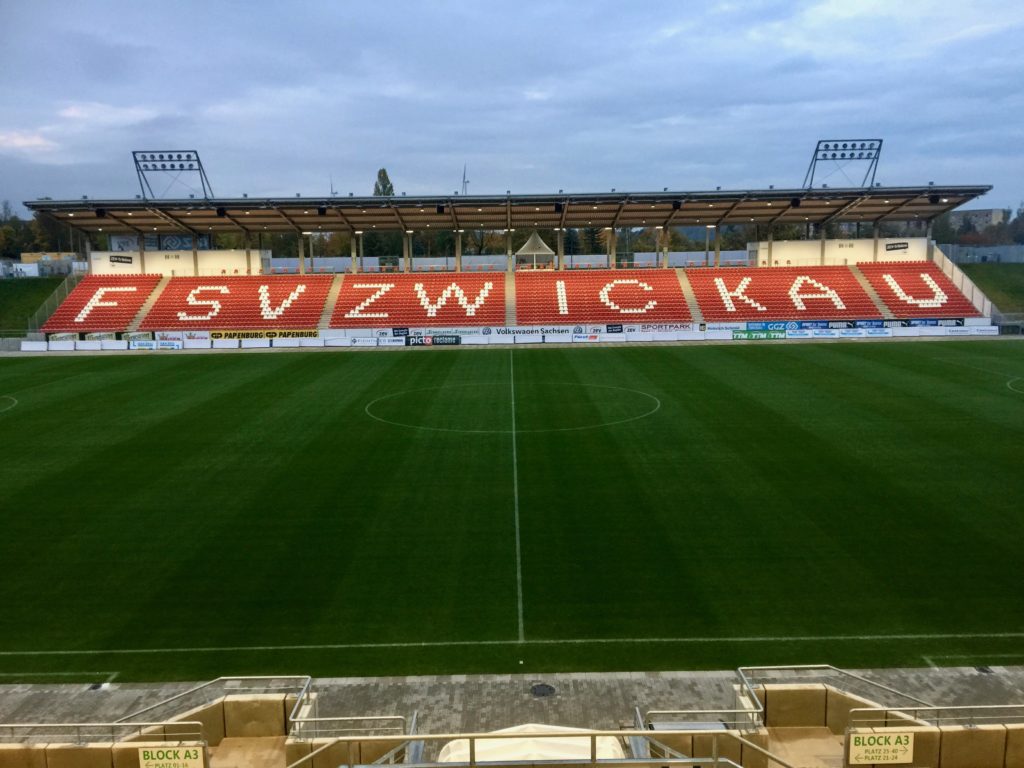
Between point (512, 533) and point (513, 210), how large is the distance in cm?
4608

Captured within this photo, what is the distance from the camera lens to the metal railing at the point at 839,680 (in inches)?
378

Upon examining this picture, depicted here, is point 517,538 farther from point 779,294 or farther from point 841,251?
point 841,251

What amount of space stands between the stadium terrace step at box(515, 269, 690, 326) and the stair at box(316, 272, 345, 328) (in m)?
14.3

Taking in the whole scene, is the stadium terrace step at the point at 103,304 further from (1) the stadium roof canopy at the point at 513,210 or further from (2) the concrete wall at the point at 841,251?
(2) the concrete wall at the point at 841,251

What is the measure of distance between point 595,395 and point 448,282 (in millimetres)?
34135

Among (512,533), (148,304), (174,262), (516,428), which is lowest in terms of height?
(512,533)

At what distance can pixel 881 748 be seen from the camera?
21.3 ft

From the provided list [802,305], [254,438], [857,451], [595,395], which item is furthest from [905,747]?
[802,305]

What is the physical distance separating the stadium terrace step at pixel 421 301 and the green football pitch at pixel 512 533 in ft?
87.1

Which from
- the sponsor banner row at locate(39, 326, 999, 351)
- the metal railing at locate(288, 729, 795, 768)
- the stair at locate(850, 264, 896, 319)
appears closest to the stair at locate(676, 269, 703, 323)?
the sponsor banner row at locate(39, 326, 999, 351)

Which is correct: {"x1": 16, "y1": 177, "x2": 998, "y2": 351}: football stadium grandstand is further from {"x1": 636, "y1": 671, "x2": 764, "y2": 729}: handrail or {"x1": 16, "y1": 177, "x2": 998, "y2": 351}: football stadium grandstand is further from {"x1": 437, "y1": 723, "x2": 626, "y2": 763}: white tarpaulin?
{"x1": 437, "y1": 723, "x2": 626, "y2": 763}: white tarpaulin

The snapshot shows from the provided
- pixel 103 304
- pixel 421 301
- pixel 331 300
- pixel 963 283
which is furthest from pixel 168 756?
pixel 963 283

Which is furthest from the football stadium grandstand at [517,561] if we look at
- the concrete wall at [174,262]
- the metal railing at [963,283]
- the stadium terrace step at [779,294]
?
the concrete wall at [174,262]

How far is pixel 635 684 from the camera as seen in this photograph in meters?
10.1
